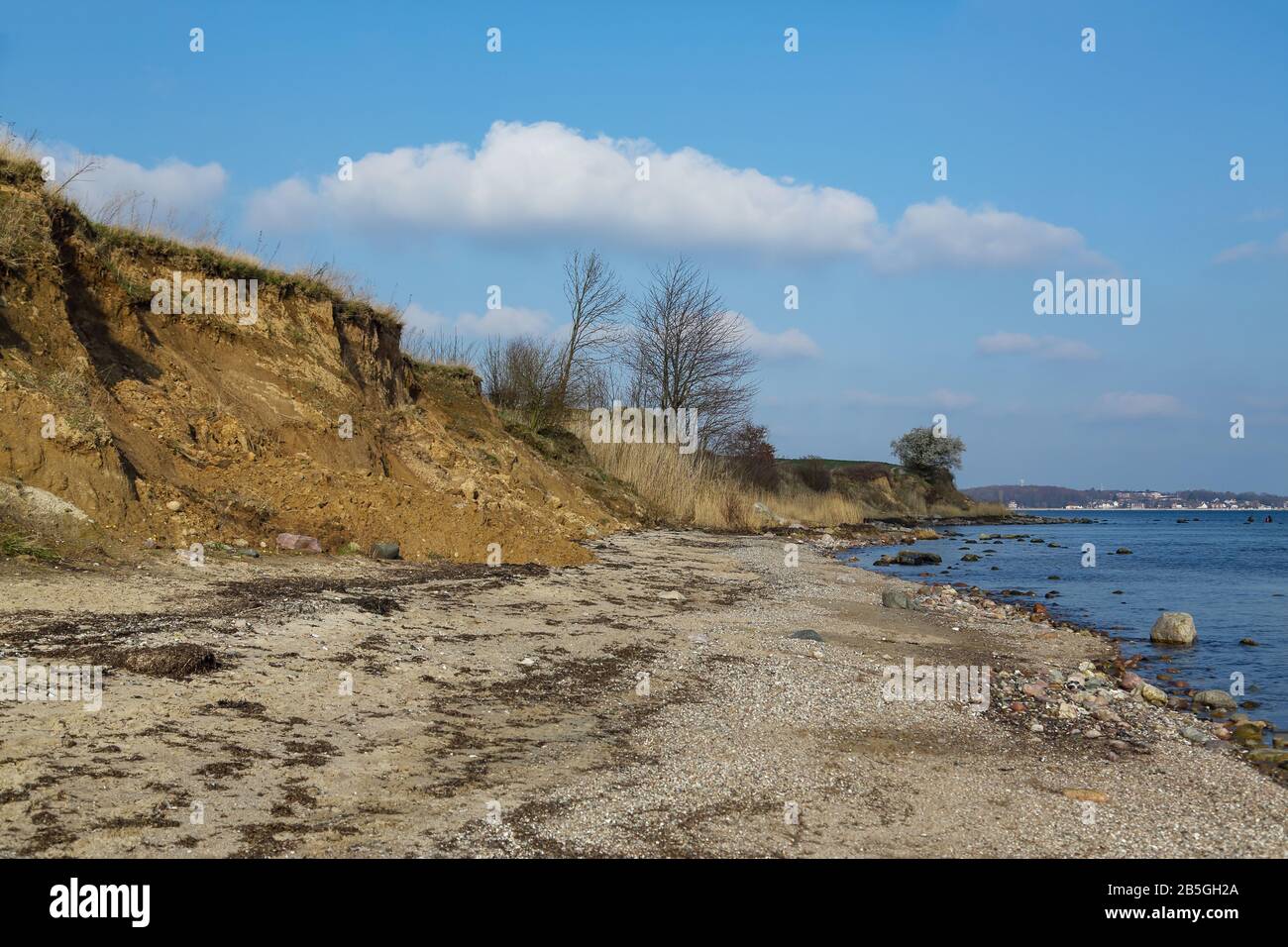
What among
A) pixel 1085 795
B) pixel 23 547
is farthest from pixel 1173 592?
pixel 23 547

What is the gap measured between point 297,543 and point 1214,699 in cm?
980

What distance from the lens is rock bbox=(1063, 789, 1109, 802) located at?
5188mm

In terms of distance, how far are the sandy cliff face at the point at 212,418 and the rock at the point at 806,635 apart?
4.59 m

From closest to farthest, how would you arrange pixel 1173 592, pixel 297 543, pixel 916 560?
pixel 297 543 < pixel 1173 592 < pixel 916 560

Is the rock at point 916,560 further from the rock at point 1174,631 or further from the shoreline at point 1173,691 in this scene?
the rock at point 1174,631

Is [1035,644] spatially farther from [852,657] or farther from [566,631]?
[566,631]

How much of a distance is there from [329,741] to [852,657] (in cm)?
565

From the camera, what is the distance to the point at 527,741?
5.64 meters

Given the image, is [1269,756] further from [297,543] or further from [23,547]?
[23,547]

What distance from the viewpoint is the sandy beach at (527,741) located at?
4.07 meters

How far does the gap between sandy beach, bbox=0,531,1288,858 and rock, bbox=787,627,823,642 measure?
0.30 ft

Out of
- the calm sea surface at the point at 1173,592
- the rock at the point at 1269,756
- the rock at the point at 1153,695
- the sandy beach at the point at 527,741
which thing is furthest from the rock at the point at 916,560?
the rock at the point at 1269,756
